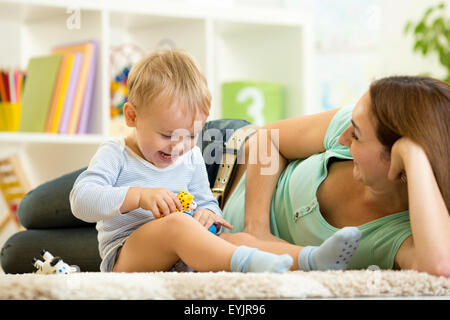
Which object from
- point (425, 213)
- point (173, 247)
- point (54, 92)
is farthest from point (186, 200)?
point (54, 92)

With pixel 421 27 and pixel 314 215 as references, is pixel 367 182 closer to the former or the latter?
pixel 314 215

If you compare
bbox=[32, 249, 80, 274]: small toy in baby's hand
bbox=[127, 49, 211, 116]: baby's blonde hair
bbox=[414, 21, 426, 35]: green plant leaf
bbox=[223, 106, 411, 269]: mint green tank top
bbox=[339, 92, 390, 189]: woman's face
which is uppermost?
bbox=[414, 21, 426, 35]: green plant leaf

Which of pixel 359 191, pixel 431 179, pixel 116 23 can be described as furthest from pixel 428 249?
pixel 116 23

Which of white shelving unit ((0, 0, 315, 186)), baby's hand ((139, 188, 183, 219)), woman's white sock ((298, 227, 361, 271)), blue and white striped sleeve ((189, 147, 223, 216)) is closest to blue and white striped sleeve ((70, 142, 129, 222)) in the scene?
baby's hand ((139, 188, 183, 219))

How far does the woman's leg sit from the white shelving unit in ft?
2.68

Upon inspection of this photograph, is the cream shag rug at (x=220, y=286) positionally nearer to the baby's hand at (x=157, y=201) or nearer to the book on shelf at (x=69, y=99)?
the baby's hand at (x=157, y=201)

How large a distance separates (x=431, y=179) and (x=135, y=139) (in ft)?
1.45

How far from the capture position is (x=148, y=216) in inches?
37.1

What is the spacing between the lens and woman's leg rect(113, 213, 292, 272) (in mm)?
741

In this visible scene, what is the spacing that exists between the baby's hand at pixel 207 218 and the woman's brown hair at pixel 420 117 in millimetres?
301

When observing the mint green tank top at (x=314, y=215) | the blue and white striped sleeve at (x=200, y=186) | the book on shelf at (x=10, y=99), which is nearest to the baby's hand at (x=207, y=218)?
the blue and white striped sleeve at (x=200, y=186)

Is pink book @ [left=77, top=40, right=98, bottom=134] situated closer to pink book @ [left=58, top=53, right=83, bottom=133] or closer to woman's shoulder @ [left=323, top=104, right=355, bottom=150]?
pink book @ [left=58, top=53, right=83, bottom=133]
